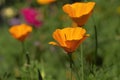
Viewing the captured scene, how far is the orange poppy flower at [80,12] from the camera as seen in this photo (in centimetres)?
209

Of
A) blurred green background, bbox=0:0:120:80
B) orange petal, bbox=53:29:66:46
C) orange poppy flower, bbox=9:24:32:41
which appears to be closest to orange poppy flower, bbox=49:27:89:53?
orange petal, bbox=53:29:66:46

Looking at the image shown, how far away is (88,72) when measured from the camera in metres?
2.39

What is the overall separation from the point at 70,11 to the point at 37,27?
3.08 m

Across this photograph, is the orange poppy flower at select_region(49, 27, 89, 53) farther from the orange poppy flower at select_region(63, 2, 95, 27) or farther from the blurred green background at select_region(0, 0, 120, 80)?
the blurred green background at select_region(0, 0, 120, 80)

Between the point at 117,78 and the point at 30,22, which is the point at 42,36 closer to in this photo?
the point at 30,22

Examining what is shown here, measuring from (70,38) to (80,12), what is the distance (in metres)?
0.15

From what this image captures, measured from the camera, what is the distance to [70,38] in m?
2.06

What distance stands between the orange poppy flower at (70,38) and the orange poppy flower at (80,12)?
6cm

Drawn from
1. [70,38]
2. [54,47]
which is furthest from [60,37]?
[54,47]

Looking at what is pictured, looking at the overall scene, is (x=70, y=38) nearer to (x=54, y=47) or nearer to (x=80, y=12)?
(x=80, y=12)

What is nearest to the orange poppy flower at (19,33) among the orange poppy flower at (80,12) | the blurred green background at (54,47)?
the blurred green background at (54,47)

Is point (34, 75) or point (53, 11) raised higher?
point (34, 75)

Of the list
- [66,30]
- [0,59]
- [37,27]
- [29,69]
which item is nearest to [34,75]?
[29,69]

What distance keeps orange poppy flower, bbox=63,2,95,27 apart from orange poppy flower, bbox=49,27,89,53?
6cm
